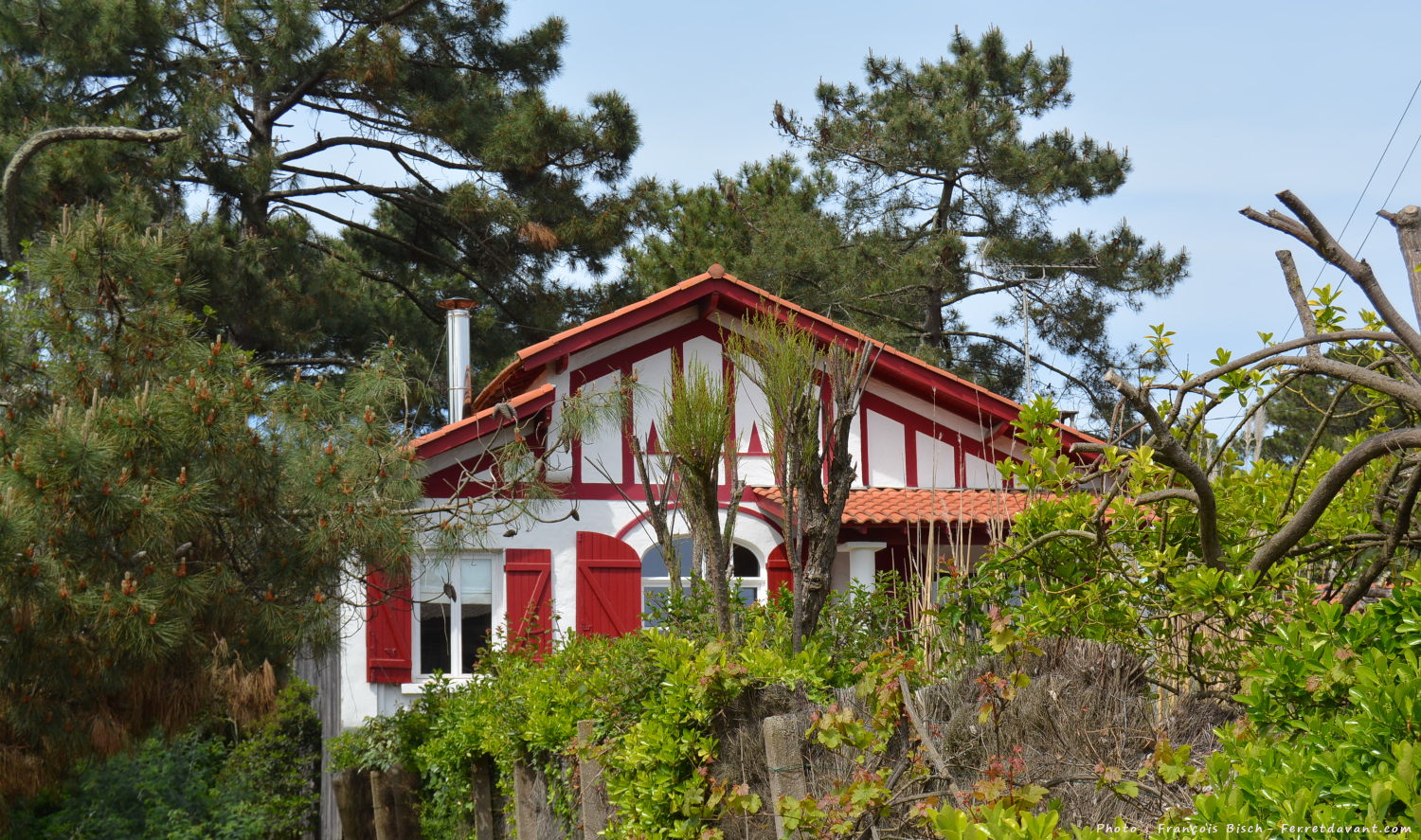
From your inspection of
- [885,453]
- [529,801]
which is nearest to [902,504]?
[885,453]

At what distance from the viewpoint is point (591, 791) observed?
596cm

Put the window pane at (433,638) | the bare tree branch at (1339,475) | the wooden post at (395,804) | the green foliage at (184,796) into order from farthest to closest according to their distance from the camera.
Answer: the window pane at (433,638), the wooden post at (395,804), the green foliage at (184,796), the bare tree branch at (1339,475)

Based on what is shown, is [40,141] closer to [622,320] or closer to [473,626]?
[622,320]

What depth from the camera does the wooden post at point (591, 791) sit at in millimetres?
5876

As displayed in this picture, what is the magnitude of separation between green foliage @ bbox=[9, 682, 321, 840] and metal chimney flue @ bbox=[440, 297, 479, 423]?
14.1ft

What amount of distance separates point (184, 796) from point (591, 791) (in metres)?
5.70

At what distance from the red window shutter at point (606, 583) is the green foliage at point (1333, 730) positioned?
10617mm

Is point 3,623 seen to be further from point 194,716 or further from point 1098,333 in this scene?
point 1098,333

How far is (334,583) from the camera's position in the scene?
7566mm

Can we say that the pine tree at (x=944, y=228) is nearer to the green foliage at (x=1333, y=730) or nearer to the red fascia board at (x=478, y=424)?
the red fascia board at (x=478, y=424)

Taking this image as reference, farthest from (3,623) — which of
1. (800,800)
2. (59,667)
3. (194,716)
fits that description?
(800,800)

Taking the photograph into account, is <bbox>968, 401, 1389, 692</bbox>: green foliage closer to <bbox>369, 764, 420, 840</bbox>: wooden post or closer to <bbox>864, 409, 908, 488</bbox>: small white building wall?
<bbox>369, 764, 420, 840</bbox>: wooden post

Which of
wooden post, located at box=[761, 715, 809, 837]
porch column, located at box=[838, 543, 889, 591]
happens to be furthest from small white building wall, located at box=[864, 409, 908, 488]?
wooden post, located at box=[761, 715, 809, 837]

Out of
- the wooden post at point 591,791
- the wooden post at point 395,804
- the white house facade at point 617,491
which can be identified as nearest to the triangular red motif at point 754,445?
the white house facade at point 617,491
